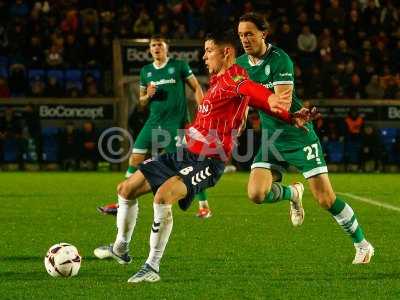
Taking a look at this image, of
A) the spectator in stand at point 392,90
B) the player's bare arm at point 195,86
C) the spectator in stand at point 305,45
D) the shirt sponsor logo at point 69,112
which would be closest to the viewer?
the player's bare arm at point 195,86

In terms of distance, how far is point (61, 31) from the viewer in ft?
84.1

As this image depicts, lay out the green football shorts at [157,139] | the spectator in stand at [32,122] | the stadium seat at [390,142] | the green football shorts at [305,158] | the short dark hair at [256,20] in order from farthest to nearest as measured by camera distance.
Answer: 1. the stadium seat at [390,142]
2. the spectator in stand at [32,122]
3. the green football shorts at [157,139]
4. the green football shorts at [305,158]
5. the short dark hair at [256,20]

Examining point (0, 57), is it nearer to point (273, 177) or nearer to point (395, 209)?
point (395, 209)

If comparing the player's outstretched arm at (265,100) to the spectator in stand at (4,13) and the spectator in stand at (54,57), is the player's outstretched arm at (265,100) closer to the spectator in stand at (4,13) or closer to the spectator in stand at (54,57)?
the spectator in stand at (54,57)

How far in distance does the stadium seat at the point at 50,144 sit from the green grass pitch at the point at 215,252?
7635 mm

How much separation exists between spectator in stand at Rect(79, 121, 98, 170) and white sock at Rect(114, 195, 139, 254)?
15370 mm

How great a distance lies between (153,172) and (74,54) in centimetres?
1782

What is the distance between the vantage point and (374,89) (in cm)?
2589

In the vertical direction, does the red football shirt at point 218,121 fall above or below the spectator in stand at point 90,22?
above

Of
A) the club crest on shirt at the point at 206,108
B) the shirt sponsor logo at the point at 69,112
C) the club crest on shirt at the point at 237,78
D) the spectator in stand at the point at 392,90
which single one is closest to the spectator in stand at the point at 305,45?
the spectator in stand at the point at 392,90

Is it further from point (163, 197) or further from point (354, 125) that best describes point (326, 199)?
point (354, 125)

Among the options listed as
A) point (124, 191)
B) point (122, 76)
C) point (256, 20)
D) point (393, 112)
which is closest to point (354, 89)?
point (393, 112)

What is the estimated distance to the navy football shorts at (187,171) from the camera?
773 centimetres

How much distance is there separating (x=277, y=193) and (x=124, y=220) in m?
2.27
